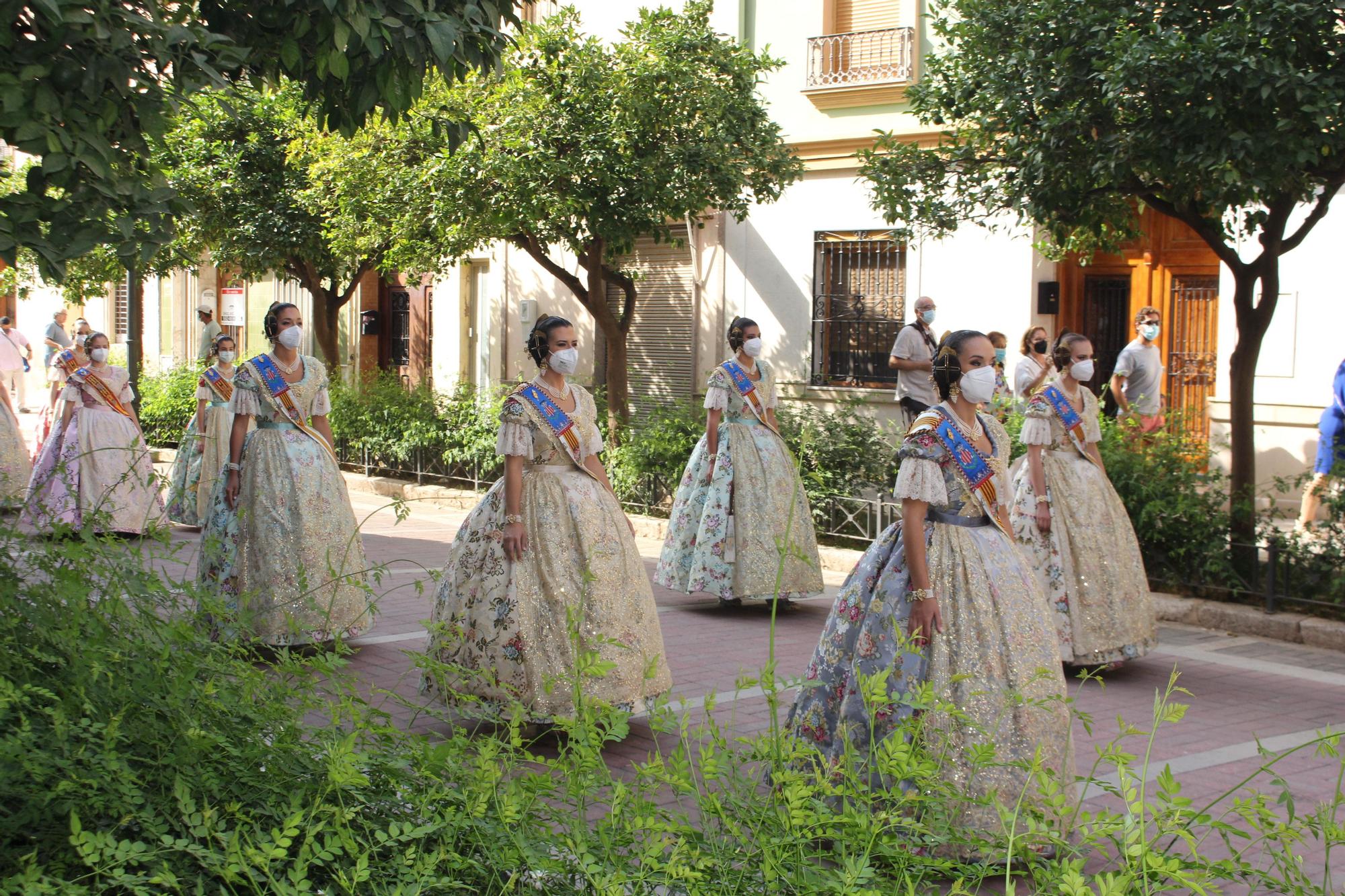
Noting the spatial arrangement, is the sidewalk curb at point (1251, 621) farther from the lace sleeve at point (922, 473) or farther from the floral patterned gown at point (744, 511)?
the lace sleeve at point (922, 473)

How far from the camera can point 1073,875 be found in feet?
9.09

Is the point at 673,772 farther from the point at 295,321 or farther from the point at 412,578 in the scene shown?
the point at 412,578

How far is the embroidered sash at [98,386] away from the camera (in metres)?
12.5

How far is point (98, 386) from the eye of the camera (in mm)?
12531

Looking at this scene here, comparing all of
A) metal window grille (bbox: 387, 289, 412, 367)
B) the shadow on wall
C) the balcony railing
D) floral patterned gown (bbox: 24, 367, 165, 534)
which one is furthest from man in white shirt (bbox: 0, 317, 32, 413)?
the balcony railing

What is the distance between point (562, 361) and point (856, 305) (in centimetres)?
988

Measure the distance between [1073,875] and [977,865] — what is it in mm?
791

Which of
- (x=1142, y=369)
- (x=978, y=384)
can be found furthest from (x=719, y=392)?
(x=1142, y=369)

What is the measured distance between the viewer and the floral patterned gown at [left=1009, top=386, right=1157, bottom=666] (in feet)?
24.7

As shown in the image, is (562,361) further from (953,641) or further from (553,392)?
(953,641)

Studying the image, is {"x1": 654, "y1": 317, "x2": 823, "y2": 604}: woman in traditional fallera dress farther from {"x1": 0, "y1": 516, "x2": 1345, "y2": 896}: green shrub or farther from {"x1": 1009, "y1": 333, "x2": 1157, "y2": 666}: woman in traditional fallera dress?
{"x1": 0, "y1": 516, "x2": 1345, "y2": 896}: green shrub

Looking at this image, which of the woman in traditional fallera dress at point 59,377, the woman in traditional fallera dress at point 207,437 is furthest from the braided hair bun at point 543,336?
the woman in traditional fallera dress at point 59,377

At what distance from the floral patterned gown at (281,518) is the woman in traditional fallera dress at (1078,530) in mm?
3684

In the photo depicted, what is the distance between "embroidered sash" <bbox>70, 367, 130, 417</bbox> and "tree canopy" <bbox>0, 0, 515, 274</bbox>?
7.94 m
